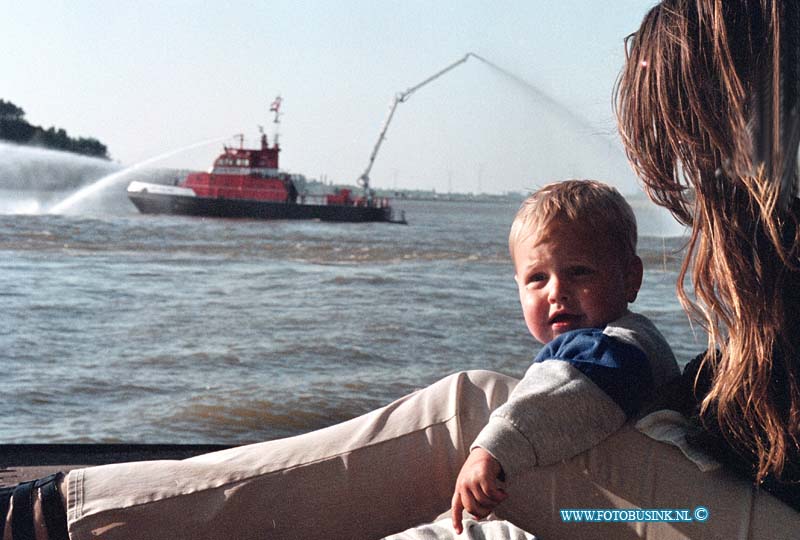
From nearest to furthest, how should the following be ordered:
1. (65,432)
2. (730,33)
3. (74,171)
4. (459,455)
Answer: (730,33)
(459,455)
(65,432)
(74,171)

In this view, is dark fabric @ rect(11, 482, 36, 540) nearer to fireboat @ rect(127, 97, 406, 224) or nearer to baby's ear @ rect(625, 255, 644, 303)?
baby's ear @ rect(625, 255, 644, 303)

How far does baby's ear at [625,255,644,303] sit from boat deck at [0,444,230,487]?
120 cm

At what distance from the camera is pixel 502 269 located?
587 inches

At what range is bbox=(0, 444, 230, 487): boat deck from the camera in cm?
219

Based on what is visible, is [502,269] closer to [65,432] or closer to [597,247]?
[65,432]

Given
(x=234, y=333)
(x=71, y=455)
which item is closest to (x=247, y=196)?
(x=234, y=333)

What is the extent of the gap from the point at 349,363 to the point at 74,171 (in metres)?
34.0

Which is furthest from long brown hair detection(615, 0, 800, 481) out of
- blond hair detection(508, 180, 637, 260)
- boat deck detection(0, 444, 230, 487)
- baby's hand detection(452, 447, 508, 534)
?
boat deck detection(0, 444, 230, 487)

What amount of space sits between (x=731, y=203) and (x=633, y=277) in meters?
0.55

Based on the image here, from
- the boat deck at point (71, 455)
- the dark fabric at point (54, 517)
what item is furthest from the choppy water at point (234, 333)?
the boat deck at point (71, 455)

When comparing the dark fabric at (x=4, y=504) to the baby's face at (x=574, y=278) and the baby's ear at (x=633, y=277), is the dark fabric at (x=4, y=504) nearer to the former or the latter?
the baby's face at (x=574, y=278)

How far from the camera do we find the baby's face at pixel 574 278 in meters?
1.54

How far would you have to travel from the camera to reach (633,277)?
161 centimetres

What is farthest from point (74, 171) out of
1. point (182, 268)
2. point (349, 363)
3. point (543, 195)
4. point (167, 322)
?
point (543, 195)
